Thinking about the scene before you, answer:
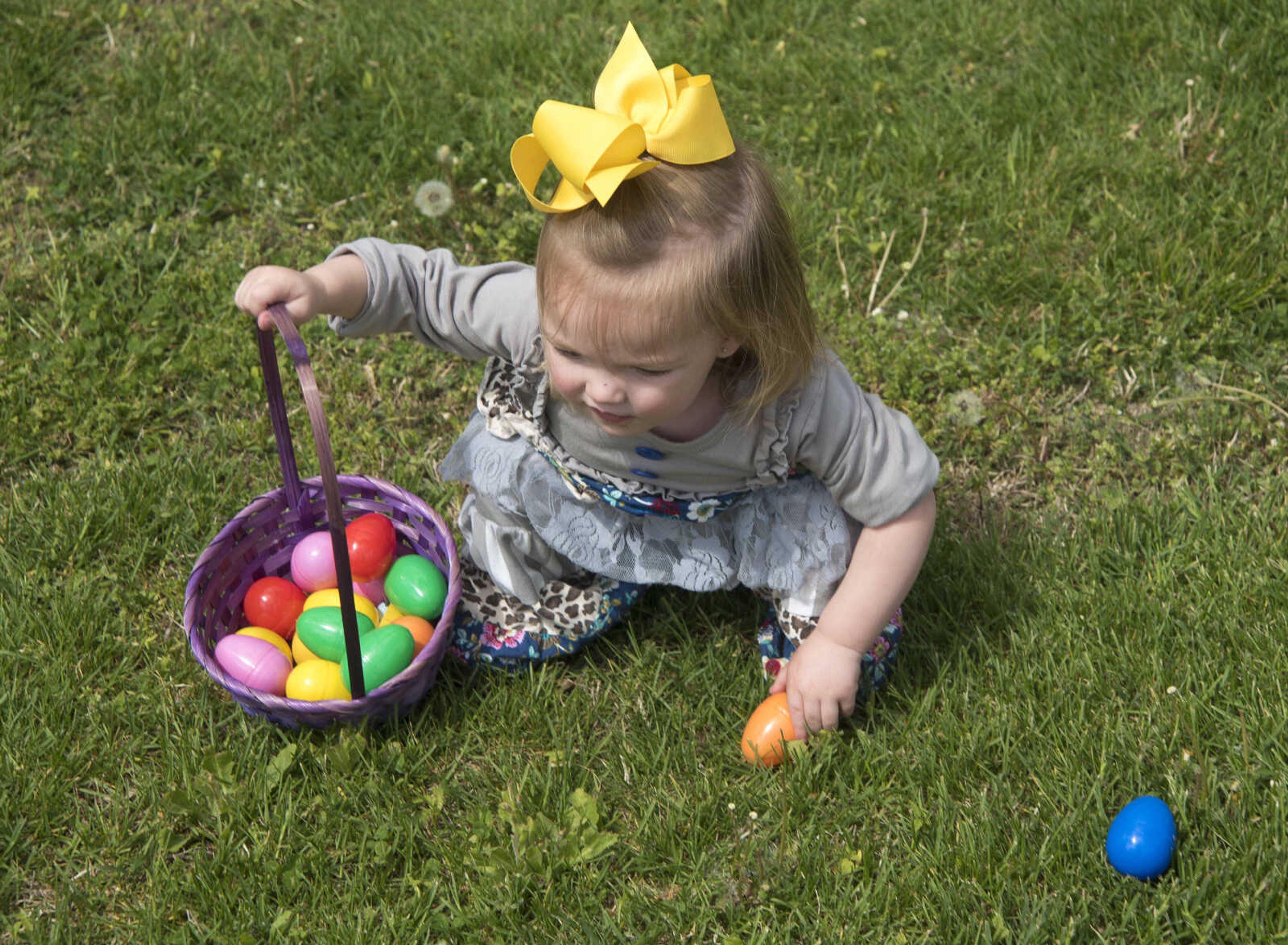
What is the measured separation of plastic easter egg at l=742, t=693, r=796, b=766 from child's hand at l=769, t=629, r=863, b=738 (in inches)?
0.6

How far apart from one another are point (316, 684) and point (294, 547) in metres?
0.44

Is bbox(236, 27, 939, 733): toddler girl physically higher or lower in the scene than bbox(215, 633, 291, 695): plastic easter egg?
higher

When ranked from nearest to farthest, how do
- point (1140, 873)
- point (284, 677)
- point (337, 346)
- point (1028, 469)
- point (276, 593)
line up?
1. point (1140, 873)
2. point (284, 677)
3. point (276, 593)
4. point (1028, 469)
5. point (337, 346)

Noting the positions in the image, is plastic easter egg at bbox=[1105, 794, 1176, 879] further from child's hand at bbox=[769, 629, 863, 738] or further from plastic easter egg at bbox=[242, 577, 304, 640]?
plastic easter egg at bbox=[242, 577, 304, 640]

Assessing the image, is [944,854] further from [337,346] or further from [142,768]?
[337,346]

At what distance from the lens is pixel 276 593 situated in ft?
8.41

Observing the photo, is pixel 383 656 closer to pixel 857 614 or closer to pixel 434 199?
pixel 857 614

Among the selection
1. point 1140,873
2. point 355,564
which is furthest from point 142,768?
point 1140,873

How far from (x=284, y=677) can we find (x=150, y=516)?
564 millimetres

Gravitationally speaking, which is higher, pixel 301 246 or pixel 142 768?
pixel 301 246

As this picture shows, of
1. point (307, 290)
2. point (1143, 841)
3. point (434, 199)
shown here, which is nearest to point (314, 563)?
point (307, 290)

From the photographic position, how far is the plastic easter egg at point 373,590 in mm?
2627

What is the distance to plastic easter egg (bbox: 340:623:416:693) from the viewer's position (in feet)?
7.55

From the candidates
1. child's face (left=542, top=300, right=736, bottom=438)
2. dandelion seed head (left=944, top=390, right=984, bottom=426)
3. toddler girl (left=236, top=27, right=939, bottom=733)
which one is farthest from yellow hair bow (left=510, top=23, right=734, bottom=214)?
dandelion seed head (left=944, top=390, right=984, bottom=426)
